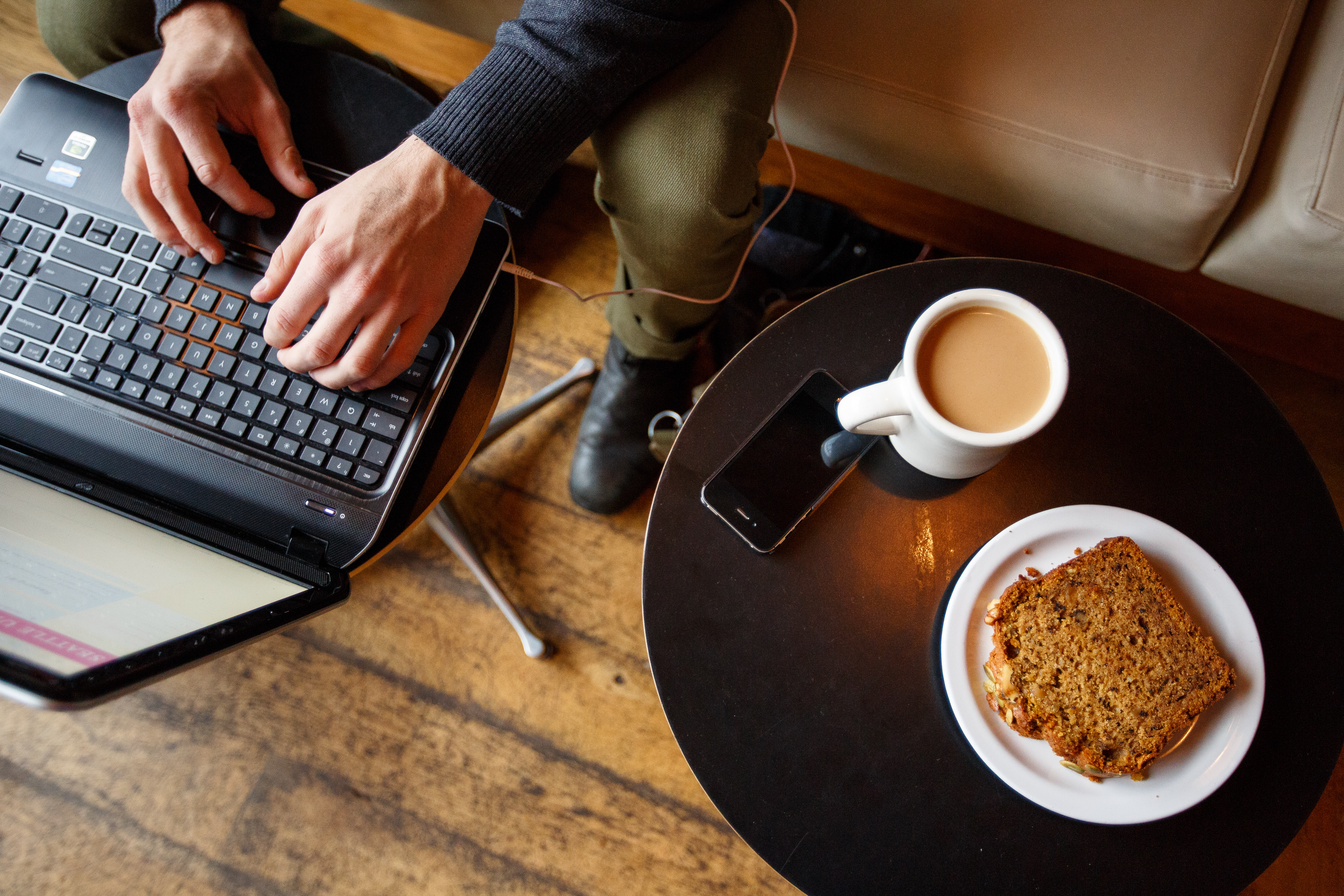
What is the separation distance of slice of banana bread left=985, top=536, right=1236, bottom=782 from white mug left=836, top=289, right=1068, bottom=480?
0.47 feet

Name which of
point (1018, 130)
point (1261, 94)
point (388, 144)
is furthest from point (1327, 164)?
point (388, 144)

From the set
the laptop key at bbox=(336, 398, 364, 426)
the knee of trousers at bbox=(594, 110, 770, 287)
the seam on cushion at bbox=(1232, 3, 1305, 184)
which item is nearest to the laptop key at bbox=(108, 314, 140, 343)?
the laptop key at bbox=(336, 398, 364, 426)

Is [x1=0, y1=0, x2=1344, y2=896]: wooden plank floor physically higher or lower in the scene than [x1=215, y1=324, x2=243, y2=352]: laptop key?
lower

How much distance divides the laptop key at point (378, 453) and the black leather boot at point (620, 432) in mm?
533

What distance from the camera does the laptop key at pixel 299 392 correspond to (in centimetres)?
69

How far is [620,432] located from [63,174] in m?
0.75

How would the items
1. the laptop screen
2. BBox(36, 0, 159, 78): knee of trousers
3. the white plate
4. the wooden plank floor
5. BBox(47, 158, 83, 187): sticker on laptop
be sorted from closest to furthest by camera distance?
1. the laptop screen
2. the white plate
3. BBox(47, 158, 83, 187): sticker on laptop
4. BBox(36, 0, 159, 78): knee of trousers
5. the wooden plank floor

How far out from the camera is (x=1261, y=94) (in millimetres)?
929

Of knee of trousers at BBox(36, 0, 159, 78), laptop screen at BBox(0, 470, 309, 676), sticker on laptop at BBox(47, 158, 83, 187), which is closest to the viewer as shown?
laptop screen at BBox(0, 470, 309, 676)

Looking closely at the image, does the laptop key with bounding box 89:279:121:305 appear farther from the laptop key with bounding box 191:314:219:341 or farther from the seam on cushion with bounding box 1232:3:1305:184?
the seam on cushion with bounding box 1232:3:1305:184

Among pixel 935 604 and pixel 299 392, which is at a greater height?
pixel 299 392

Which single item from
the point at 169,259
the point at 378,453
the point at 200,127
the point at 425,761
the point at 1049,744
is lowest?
the point at 425,761

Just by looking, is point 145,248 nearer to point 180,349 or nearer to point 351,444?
point 180,349

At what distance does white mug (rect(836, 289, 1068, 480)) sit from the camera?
559 millimetres
